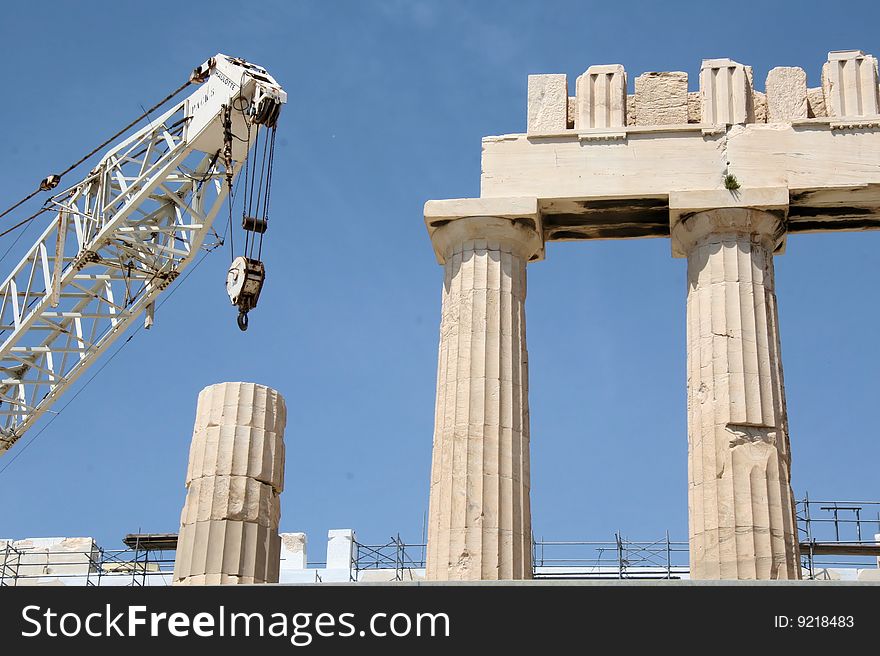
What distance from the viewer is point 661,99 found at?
27359mm

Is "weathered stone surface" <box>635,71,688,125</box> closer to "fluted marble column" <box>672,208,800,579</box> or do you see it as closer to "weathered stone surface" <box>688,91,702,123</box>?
"weathered stone surface" <box>688,91,702,123</box>

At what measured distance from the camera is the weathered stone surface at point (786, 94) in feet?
87.7

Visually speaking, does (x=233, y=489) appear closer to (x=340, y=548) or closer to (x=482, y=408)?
(x=482, y=408)

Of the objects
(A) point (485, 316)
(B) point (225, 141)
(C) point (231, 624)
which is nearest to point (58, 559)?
(B) point (225, 141)

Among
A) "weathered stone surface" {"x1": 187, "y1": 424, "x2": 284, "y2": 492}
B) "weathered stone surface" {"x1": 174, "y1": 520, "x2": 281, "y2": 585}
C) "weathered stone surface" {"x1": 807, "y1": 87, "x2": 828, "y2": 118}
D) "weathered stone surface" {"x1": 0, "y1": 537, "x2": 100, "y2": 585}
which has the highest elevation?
"weathered stone surface" {"x1": 807, "y1": 87, "x2": 828, "y2": 118}

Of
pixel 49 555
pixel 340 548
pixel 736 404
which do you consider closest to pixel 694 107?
pixel 736 404

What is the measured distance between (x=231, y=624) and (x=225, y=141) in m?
18.0

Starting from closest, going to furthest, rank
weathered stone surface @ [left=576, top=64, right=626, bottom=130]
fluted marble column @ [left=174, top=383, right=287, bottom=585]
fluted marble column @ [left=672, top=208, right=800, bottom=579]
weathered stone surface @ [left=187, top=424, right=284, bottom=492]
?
fluted marble column @ [left=672, top=208, right=800, bottom=579]
weathered stone surface @ [left=576, top=64, right=626, bottom=130]
fluted marble column @ [left=174, top=383, right=287, bottom=585]
weathered stone surface @ [left=187, top=424, right=284, bottom=492]

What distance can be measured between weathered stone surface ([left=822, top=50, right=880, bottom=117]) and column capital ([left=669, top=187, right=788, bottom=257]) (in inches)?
83.7

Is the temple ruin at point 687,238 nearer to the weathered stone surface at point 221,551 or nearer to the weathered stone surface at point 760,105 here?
the weathered stone surface at point 760,105

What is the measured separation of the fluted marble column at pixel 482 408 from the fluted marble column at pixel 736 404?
2.82 metres

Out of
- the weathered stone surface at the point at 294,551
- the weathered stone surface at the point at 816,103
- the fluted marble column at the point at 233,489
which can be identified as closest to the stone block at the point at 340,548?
the weathered stone surface at the point at 294,551

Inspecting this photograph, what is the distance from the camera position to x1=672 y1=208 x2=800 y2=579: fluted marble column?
23.4 m

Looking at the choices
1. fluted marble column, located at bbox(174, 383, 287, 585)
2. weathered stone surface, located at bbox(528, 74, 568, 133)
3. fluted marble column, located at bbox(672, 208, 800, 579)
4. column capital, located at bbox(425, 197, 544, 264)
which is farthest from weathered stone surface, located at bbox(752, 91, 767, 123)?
fluted marble column, located at bbox(174, 383, 287, 585)
